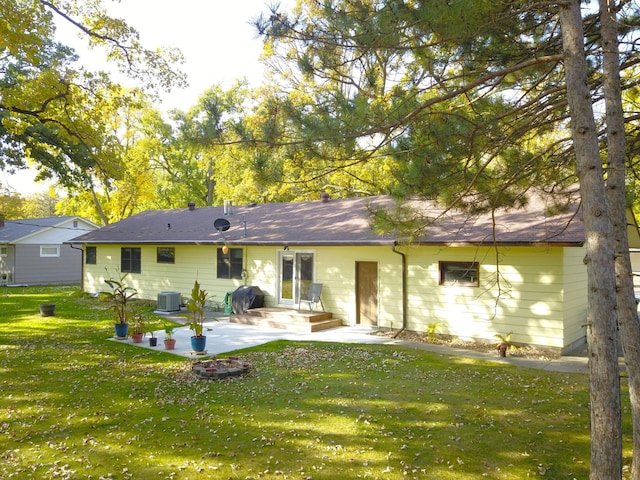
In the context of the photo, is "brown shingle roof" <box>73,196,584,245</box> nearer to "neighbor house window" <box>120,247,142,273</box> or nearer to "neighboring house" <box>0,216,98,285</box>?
"neighbor house window" <box>120,247,142,273</box>

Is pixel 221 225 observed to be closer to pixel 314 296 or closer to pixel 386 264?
pixel 314 296

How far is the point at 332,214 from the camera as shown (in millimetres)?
15539

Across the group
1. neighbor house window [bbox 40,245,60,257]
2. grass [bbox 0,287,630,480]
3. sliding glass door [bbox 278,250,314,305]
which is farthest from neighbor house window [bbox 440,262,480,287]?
neighbor house window [bbox 40,245,60,257]

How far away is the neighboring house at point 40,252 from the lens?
26516 millimetres

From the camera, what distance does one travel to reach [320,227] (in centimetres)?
1441

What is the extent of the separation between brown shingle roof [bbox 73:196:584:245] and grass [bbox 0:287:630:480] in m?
2.51

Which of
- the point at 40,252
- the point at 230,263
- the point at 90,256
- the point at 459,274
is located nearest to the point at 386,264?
the point at 459,274

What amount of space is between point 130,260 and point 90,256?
3.08 m

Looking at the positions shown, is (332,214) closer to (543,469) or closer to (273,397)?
(273,397)

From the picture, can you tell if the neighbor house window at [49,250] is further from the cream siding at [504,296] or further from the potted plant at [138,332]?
the cream siding at [504,296]

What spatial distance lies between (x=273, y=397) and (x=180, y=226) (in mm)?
13298

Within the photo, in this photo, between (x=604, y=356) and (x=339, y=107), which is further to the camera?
(x=339, y=107)

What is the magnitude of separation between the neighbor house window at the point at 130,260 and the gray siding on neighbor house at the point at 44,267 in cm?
1124

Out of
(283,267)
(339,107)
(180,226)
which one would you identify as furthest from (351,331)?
(180,226)
